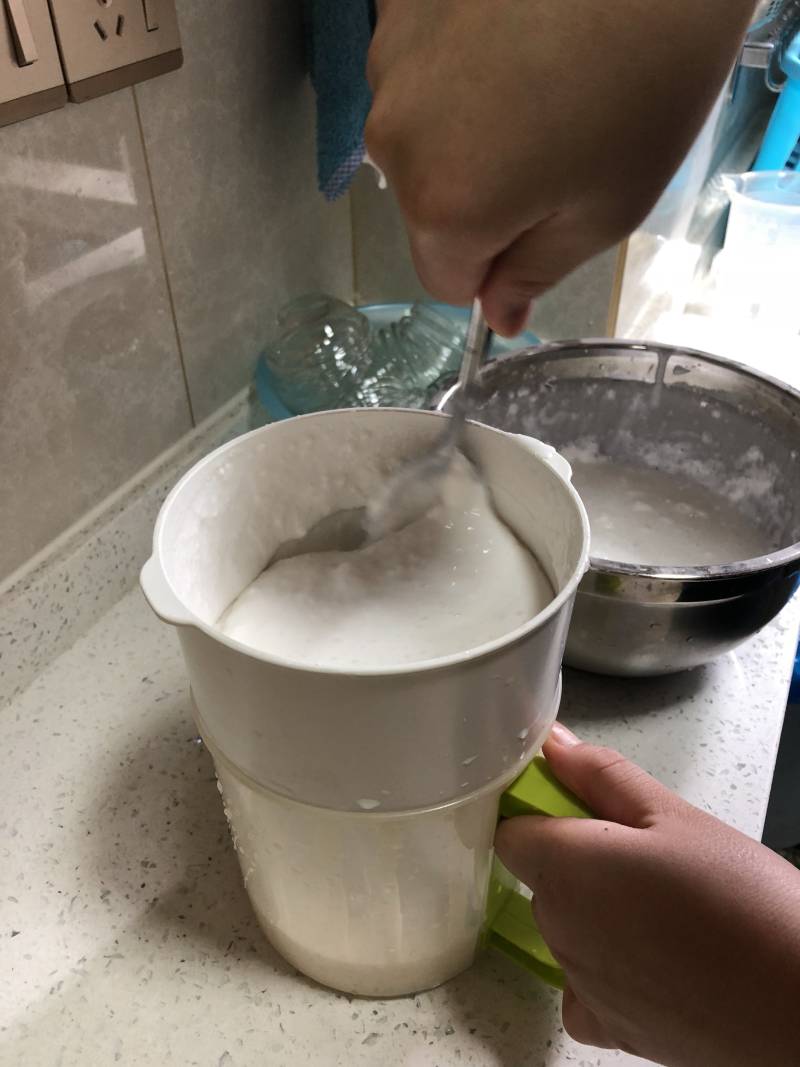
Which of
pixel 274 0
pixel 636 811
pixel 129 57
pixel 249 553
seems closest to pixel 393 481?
pixel 249 553

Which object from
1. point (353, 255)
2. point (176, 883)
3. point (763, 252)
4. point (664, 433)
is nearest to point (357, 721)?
point (176, 883)

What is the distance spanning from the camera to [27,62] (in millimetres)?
422

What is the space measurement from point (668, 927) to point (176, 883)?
0.24 metres

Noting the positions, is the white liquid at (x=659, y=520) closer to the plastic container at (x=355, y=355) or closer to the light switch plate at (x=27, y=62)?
the plastic container at (x=355, y=355)

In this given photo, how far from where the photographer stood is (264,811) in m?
0.33

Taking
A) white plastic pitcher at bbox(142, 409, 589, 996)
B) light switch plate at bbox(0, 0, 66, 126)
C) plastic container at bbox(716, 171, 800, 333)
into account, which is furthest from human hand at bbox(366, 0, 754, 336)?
plastic container at bbox(716, 171, 800, 333)

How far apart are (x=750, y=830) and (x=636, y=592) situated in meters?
0.14

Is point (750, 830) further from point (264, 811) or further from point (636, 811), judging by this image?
point (264, 811)

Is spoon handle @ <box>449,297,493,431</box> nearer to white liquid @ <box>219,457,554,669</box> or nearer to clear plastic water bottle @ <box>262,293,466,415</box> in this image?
white liquid @ <box>219,457,554,669</box>

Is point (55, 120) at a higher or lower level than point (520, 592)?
higher

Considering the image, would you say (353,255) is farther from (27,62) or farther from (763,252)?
(763,252)

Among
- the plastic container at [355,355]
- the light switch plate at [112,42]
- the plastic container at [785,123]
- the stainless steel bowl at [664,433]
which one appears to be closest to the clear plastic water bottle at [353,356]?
the plastic container at [355,355]

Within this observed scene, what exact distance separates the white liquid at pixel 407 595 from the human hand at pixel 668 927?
3.3 inches

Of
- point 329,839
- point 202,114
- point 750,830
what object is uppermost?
point 202,114
